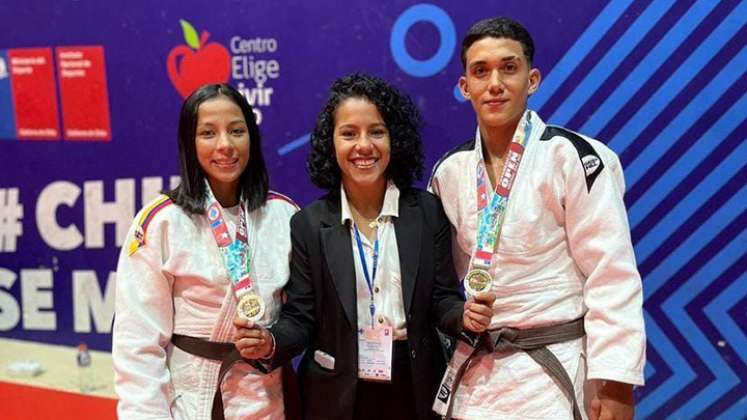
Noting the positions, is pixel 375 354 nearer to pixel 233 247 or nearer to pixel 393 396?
pixel 393 396

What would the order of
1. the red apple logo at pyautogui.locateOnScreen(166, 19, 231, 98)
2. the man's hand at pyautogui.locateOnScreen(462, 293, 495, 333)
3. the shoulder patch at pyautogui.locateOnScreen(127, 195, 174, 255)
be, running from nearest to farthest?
the man's hand at pyautogui.locateOnScreen(462, 293, 495, 333) → the shoulder patch at pyautogui.locateOnScreen(127, 195, 174, 255) → the red apple logo at pyautogui.locateOnScreen(166, 19, 231, 98)

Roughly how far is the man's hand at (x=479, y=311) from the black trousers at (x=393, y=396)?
0.25 meters

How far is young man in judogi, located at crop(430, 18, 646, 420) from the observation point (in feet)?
6.17

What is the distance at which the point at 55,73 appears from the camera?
10.5 feet

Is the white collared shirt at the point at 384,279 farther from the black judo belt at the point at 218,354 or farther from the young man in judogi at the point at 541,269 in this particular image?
the black judo belt at the point at 218,354

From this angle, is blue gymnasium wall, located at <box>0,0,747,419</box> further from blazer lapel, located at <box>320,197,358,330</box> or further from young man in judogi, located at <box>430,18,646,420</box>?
blazer lapel, located at <box>320,197,358,330</box>

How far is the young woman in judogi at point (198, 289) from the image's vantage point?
6.64ft

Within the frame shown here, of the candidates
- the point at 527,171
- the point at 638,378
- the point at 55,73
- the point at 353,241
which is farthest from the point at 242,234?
the point at 55,73

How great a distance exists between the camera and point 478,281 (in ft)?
6.25

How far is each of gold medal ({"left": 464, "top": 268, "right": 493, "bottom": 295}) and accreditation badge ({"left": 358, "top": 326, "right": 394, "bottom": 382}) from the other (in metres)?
0.28

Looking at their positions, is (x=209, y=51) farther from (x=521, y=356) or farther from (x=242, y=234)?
(x=521, y=356)

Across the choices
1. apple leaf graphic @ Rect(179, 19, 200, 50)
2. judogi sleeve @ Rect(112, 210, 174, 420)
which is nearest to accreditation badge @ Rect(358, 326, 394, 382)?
judogi sleeve @ Rect(112, 210, 174, 420)

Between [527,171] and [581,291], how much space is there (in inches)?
14.5

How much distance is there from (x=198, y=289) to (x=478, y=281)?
0.81 meters
